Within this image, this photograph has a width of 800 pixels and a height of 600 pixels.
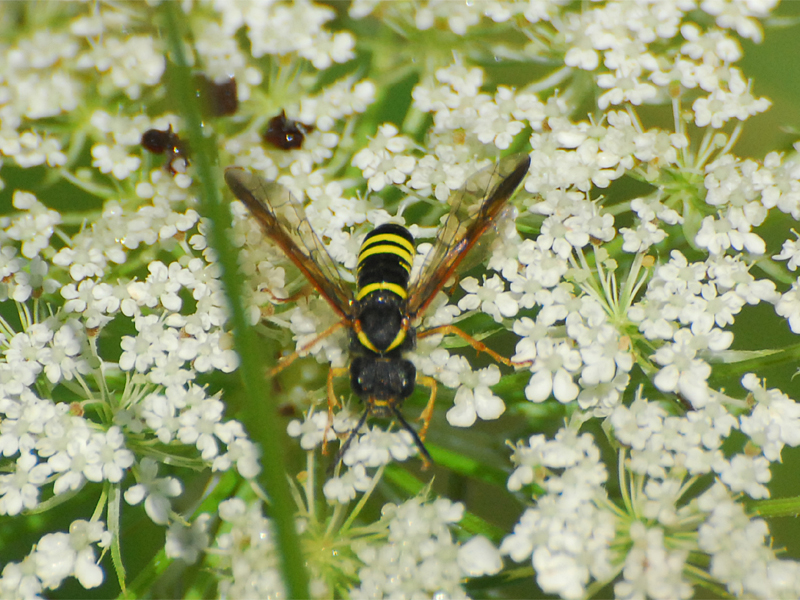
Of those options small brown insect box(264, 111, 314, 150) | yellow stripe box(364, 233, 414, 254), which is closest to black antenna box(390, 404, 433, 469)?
yellow stripe box(364, 233, 414, 254)

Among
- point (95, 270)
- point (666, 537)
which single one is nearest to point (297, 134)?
point (95, 270)

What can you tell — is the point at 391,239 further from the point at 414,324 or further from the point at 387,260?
the point at 414,324

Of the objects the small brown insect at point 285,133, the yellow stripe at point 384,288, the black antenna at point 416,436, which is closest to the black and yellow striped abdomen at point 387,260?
the yellow stripe at point 384,288

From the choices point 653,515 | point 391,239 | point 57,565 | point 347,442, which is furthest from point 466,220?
point 57,565

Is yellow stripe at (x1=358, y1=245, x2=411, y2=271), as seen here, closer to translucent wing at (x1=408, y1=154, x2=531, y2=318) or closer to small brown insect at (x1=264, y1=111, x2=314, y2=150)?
translucent wing at (x1=408, y1=154, x2=531, y2=318)

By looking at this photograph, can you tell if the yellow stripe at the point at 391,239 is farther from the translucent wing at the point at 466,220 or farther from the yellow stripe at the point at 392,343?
the yellow stripe at the point at 392,343

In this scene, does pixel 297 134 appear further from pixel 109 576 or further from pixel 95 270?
pixel 109 576

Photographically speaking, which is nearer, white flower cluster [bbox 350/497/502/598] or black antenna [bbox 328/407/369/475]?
white flower cluster [bbox 350/497/502/598]

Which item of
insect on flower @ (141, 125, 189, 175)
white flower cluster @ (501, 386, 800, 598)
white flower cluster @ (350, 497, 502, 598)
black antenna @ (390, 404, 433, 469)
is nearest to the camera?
white flower cluster @ (501, 386, 800, 598)
